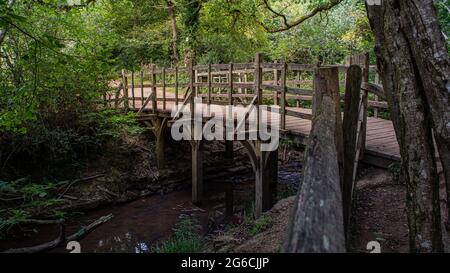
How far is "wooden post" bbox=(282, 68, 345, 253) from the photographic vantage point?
1021 mm

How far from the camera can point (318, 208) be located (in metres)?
1.19

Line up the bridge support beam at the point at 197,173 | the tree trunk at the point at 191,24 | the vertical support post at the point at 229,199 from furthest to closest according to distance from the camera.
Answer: the tree trunk at the point at 191,24 < the bridge support beam at the point at 197,173 < the vertical support post at the point at 229,199

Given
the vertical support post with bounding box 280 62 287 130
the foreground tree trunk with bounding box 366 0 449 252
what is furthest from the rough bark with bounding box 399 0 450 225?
the vertical support post with bounding box 280 62 287 130

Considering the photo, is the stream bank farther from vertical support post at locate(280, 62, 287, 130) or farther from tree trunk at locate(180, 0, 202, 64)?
tree trunk at locate(180, 0, 202, 64)

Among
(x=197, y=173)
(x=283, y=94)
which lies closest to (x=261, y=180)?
(x=283, y=94)

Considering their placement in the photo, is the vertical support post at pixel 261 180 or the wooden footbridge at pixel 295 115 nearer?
the wooden footbridge at pixel 295 115

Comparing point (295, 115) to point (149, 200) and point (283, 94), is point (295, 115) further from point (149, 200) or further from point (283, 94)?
point (149, 200)

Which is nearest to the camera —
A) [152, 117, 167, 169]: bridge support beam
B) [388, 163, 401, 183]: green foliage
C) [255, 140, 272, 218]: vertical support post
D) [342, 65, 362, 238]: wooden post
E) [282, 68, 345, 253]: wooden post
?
[282, 68, 345, 253]: wooden post

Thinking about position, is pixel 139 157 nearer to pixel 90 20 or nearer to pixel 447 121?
pixel 90 20

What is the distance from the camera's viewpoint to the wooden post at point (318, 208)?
3.35 feet

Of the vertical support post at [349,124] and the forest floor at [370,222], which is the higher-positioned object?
the vertical support post at [349,124]

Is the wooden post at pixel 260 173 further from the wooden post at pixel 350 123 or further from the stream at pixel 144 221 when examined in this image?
the wooden post at pixel 350 123

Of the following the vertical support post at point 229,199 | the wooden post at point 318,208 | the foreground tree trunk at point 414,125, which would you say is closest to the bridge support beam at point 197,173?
the vertical support post at point 229,199

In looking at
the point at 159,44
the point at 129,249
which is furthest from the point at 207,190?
the point at 159,44
